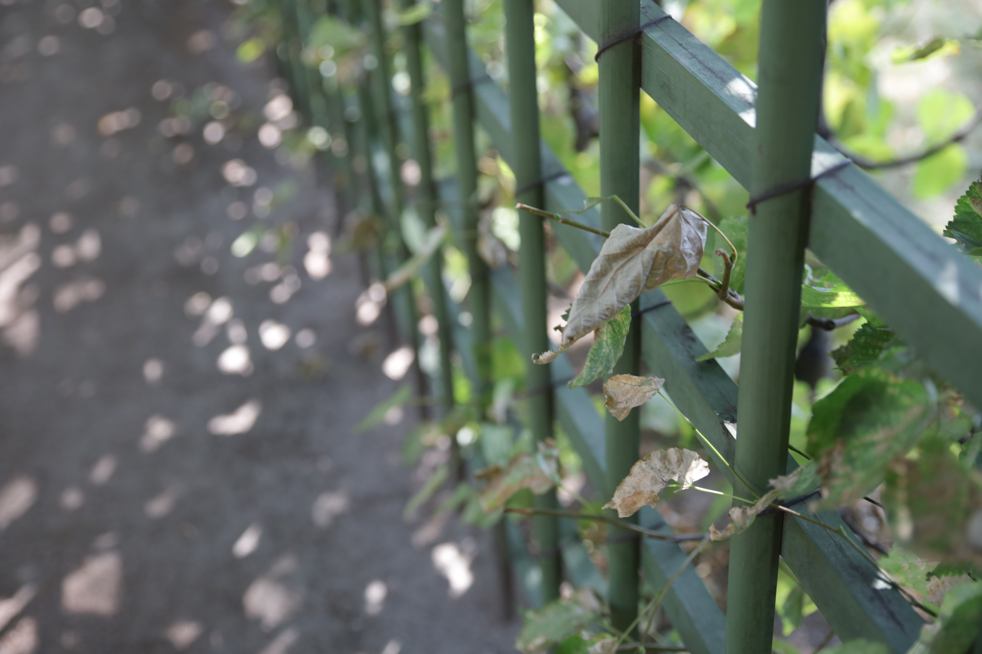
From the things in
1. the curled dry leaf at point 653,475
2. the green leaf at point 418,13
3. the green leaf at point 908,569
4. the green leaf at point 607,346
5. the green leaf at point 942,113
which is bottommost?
the green leaf at point 942,113

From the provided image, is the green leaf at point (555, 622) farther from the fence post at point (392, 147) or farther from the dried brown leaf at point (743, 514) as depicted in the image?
the fence post at point (392, 147)

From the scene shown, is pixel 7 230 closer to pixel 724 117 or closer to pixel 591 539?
pixel 591 539

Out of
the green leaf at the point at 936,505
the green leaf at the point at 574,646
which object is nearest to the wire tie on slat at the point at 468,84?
the green leaf at the point at 574,646

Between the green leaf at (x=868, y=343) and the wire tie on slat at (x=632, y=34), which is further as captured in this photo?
the wire tie on slat at (x=632, y=34)

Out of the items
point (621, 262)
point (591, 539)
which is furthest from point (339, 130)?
point (621, 262)

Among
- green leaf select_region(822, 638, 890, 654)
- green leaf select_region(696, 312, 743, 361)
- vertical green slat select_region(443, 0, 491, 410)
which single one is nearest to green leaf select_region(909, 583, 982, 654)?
green leaf select_region(822, 638, 890, 654)

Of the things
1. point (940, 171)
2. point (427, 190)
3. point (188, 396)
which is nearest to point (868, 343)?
point (427, 190)
